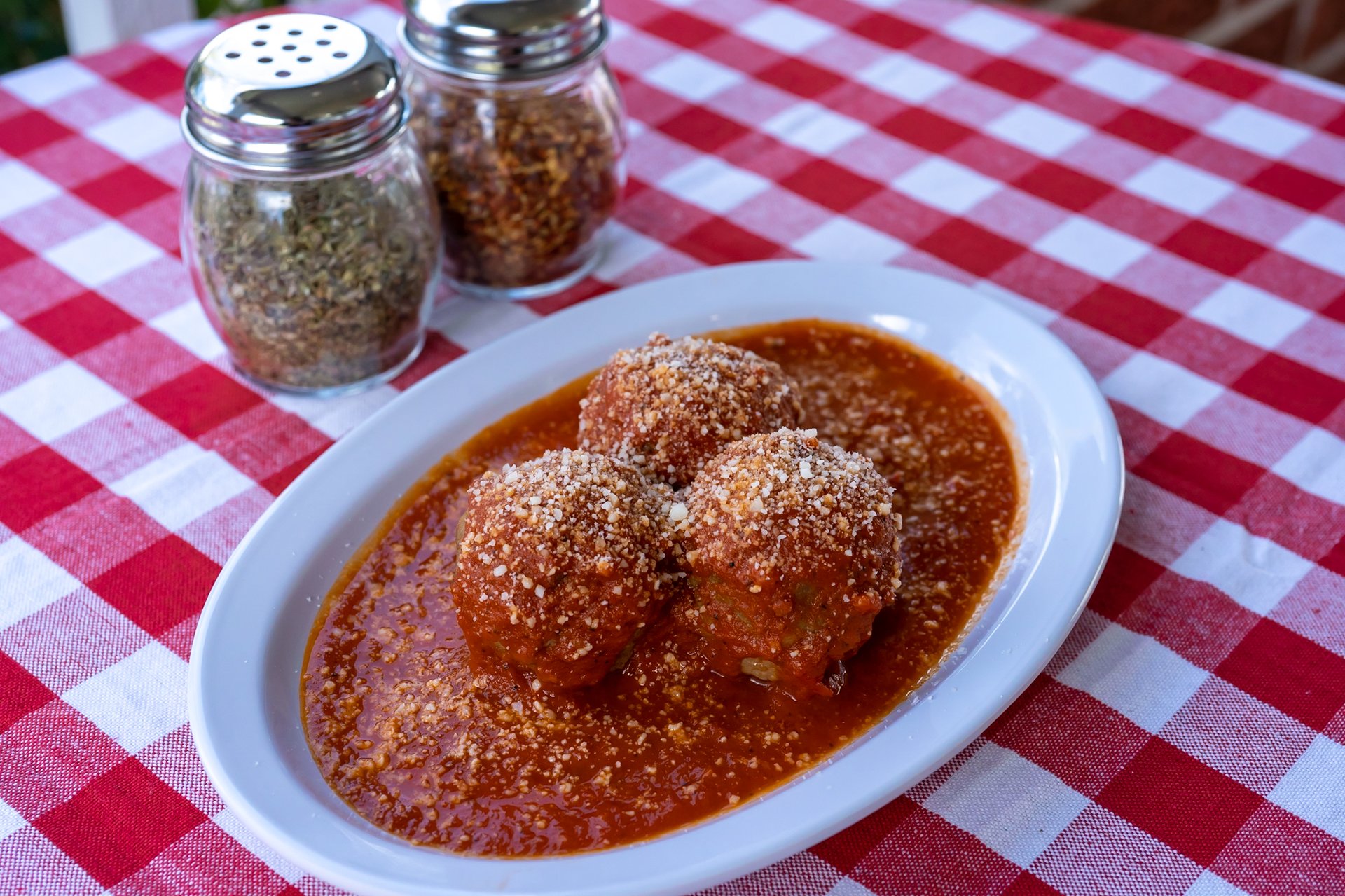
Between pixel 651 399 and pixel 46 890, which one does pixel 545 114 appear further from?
pixel 46 890

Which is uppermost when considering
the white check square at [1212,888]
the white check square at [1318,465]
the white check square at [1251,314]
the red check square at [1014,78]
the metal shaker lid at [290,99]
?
the metal shaker lid at [290,99]

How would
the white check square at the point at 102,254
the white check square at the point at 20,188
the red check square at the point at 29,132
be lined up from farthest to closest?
the red check square at the point at 29,132 → the white check square at the point at 20,188 → the white check square at the point at 102,254

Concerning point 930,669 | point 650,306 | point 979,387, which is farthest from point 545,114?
point 930,669

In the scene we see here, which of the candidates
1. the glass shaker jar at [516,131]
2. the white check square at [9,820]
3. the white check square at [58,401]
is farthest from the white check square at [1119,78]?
the white check square at [9,820]

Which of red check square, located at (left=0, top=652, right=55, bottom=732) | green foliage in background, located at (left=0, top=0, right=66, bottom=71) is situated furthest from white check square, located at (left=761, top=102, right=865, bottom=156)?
green foliage in background, located at (left=0, top=0, right=66, bottom=71)

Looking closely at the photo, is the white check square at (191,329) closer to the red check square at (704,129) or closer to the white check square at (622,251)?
the white check square at (622,251)

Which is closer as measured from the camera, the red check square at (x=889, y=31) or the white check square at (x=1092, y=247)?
the white check square at (x=1092, y=247)
